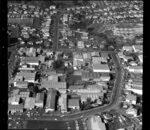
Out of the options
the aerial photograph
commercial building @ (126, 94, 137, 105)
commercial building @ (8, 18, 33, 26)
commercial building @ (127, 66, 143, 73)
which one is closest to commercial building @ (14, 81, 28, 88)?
the aerial photograph

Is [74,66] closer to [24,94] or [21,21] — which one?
[24,94]

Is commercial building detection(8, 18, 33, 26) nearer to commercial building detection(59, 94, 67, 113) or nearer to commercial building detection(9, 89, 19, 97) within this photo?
commercial building detection(9, 89, 19, 97)

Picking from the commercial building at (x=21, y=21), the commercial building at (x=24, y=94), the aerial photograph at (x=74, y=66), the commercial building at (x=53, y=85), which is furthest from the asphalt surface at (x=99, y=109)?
the commercial building at (x=21, y=21)

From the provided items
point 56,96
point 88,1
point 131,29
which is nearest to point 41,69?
point 56,96

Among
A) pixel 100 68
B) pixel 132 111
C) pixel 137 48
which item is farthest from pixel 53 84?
pixel 137 48

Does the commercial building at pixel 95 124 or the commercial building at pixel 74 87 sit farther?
the commercial building at pixel 74 87

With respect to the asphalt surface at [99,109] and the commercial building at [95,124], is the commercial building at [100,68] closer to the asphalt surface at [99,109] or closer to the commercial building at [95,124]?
the asphalt surface at [99,109]
